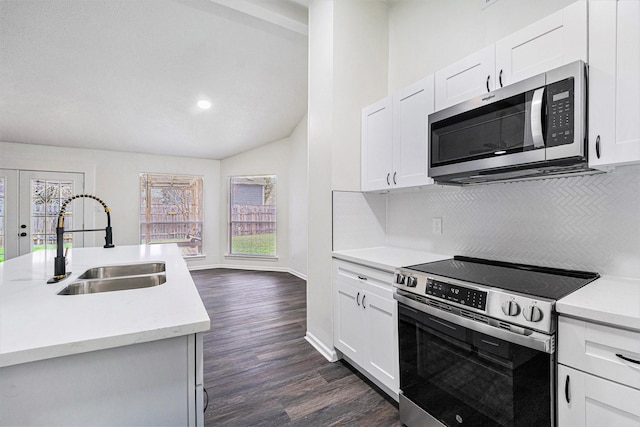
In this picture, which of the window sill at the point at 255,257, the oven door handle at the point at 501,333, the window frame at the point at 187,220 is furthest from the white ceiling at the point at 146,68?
the oven door handle at the point at 501,333

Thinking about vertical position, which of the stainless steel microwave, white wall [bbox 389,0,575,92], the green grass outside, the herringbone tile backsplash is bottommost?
the green grass outside

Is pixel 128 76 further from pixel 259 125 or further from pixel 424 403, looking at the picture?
A: pixel 424 403

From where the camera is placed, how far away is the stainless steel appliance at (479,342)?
3.66ft

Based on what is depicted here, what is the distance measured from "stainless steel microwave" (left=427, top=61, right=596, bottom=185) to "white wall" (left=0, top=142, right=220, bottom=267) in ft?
17.7

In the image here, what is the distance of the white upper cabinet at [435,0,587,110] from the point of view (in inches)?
51.4

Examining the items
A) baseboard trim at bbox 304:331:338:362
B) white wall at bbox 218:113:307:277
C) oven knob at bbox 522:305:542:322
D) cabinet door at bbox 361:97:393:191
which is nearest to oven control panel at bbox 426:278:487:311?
oven knob at bbox 522:305:542:322

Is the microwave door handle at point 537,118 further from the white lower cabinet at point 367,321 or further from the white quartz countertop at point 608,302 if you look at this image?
the white lower cabinet at point 367,321

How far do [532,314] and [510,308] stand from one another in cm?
7

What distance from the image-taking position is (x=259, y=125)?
201 inches

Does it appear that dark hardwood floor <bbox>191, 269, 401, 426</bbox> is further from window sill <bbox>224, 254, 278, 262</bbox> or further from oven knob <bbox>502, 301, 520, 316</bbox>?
window sill <bbox>224, 254, 278, 262</bbox>

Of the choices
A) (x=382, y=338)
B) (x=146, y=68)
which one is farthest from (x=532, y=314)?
(x=146, y=68)

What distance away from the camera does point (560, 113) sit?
1.29 meters

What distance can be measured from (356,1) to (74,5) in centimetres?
243

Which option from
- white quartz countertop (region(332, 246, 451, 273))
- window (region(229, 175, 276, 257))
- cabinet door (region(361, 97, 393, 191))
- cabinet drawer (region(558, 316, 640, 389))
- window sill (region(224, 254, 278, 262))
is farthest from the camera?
window (region(229, 175, 276, 257))
